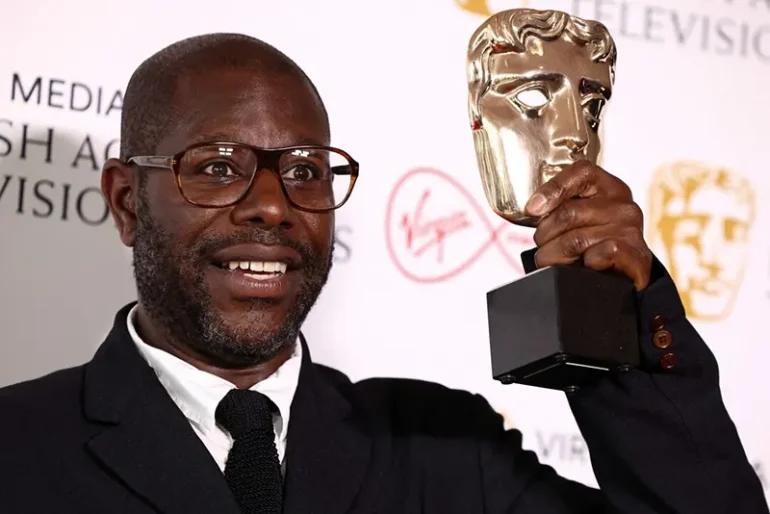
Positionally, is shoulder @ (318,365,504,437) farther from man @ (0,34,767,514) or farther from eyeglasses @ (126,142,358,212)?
eyeglasses @ (126,142,358,212)

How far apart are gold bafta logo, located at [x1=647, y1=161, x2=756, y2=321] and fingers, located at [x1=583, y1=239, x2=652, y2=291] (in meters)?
0.75

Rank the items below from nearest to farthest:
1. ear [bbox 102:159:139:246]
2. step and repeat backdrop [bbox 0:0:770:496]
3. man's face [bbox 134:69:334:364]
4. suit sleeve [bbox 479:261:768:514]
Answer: suit sleeve [bbox 479:261:768:514]
man's face [bbox 134:69:334:364]
ear [bbox 102:159:139:246]
step and repeat backdrop [bbox 0:0:770:496]

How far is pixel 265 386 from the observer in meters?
1.73

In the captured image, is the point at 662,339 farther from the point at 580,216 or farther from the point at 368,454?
the point at 368,454

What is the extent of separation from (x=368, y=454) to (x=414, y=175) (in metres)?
0.54

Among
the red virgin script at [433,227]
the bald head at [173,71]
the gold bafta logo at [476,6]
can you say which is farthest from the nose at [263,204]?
the gold bafta logo at [476,6]

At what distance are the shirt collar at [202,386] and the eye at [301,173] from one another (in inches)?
9.2

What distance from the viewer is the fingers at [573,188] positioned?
4.84 feet

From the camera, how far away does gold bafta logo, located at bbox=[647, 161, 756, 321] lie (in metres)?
2.29

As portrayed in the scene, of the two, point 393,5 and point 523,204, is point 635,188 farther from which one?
point 523,204

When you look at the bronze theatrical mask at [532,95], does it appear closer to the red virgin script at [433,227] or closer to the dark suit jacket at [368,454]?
the dark suit jacket at [368,454]

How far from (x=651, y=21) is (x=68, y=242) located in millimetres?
1028

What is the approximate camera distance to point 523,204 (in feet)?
5.08

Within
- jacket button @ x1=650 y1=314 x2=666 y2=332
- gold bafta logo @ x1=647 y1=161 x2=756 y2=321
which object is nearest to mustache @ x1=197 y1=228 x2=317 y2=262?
jacket button @ x1=650 y1=314 x2=666 y2=332
